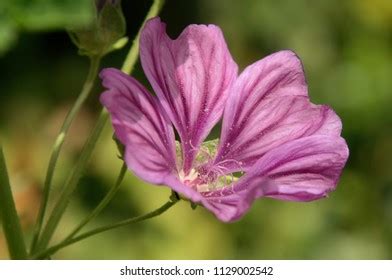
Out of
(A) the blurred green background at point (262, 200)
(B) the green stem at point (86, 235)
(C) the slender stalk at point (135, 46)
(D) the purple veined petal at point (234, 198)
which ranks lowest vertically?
(A) the blurred green background at point (262, 200)

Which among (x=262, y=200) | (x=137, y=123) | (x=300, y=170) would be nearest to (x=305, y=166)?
(x=300, y=170)

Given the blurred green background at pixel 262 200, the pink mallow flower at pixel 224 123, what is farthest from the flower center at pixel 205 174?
the blurred green background at pixel 262 200

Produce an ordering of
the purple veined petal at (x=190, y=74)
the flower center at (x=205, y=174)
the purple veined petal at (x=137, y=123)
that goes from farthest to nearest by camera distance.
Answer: the flower center at (x=205, y=174), the purple veined petal at (x=190, y=74), the purple veined petal at (x=137, y=123)

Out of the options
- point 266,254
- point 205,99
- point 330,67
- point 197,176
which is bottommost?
point 266,254

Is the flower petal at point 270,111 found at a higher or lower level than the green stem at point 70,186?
higher

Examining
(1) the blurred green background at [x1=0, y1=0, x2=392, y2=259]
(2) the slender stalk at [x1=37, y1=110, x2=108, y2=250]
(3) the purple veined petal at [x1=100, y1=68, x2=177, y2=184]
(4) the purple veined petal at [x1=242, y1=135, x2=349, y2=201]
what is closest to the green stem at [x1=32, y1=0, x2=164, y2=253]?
(2) the slender stalk at [x1=37, y1=110, x2=108, y2=250]

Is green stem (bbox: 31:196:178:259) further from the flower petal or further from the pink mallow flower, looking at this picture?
the flower petal

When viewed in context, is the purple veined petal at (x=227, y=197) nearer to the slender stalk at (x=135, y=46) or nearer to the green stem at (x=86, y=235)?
the green stem at (x=86, y=235)

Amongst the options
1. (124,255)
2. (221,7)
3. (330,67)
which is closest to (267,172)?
(124,255)

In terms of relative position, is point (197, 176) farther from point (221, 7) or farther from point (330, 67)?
point (221, 7)
